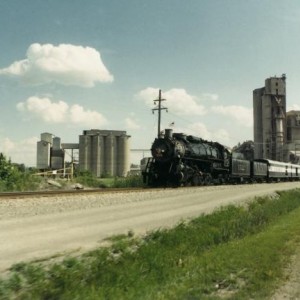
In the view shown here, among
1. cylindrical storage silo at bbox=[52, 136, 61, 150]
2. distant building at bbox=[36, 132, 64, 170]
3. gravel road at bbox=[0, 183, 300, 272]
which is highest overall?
cylindrical storage silo at bbox=[52, 136, 61, 150]

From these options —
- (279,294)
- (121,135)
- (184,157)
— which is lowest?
(279,294)

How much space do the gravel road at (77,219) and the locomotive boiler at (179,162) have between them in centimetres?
1032

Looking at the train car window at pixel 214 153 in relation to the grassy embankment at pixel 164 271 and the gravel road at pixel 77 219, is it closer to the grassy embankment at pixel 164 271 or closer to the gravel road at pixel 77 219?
the gravel road at pixel 77 219

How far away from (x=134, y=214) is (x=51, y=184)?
73.0 ft

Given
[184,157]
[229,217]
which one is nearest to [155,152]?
[184,157]

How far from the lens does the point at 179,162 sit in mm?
33719

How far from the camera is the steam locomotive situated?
3388 centimetres

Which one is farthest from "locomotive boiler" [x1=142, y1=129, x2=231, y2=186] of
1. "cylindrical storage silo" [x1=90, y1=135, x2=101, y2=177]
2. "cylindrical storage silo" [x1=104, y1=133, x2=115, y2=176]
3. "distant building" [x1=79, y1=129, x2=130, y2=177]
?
"cylindrical storage silo" [x1=90, y1=135, x2=101, y2=177]

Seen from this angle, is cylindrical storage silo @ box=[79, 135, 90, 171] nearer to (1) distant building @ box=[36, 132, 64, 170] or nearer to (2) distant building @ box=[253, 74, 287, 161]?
(1) distant building @ box=[36, 132, 64, 170]

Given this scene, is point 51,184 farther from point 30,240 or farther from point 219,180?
point 30,240

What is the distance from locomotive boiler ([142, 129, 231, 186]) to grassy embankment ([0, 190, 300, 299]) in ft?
66.4

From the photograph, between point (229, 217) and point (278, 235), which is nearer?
point (278, 235)

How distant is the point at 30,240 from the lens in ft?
33.6

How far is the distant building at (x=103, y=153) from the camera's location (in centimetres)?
12350
